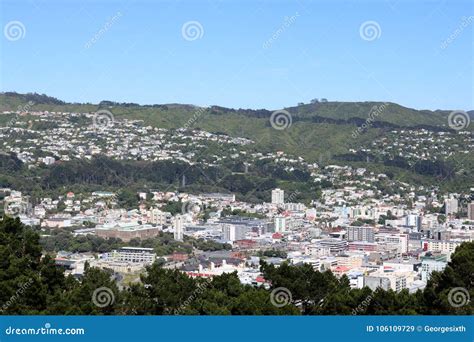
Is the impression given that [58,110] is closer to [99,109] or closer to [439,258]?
[99,109]

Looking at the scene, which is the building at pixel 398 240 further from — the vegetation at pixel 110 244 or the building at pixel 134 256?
the building at pixel 134 256

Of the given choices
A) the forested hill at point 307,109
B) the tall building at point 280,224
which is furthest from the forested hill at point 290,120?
the tall building at point 280,224

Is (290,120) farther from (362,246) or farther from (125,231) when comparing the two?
(125,231)

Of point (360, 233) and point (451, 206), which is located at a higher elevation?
point (451, 206)

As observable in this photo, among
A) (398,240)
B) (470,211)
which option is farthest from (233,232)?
(470,211)

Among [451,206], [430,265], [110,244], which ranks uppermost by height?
[451,206]

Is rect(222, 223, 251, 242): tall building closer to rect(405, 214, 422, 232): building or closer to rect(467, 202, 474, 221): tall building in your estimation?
rect(405, 214, 422, 232): building

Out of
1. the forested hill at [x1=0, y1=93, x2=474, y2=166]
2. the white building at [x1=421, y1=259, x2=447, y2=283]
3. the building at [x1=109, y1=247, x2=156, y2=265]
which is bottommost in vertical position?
the white building at [x1=421, y1=259, x2=447, y2=283]

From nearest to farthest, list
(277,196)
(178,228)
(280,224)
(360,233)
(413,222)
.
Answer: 1. (178,228)
2. (360,233)
3. (280,224)
4. (413,222)
5. (277,196)

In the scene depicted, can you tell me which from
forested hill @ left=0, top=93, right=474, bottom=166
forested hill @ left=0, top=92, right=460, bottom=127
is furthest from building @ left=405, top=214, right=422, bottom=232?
forested hill @ left=0, top=92, right=460, bottom=127
